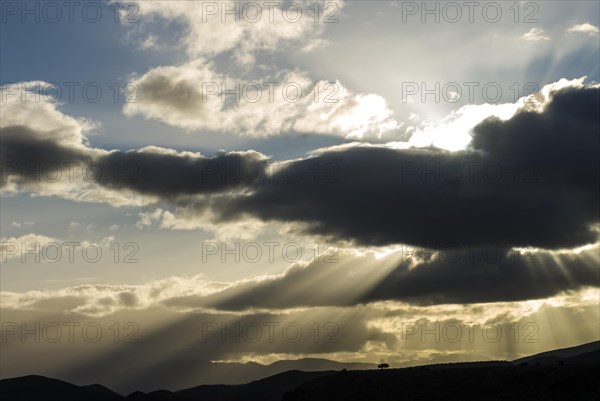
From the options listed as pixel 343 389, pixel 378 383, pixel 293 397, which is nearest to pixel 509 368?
pixel 378 383

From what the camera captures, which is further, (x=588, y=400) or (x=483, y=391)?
(x=483, y=391)

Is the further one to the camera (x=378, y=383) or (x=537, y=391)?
(x=378, y=383)

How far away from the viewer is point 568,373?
363ft

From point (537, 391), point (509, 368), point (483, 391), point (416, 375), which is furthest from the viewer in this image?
point (416, 375)

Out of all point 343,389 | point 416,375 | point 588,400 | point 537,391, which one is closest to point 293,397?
point 343,389

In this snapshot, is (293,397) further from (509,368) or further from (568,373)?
(568,373)

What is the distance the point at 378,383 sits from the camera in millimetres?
137250

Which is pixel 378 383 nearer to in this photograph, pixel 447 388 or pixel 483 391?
pixel 447 388

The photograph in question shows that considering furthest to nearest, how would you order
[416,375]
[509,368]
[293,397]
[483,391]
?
[293,397] < [416,375] < [509,368] < [483,391]

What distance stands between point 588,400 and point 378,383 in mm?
48549

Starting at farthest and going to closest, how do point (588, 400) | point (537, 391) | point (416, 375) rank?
point (416, 375), point (537, 391), point (588, 400)

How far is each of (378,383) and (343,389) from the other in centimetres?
880

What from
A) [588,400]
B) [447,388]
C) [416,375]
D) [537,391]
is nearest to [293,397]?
[416,375]

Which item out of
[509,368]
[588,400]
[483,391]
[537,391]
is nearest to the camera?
[588,400]
